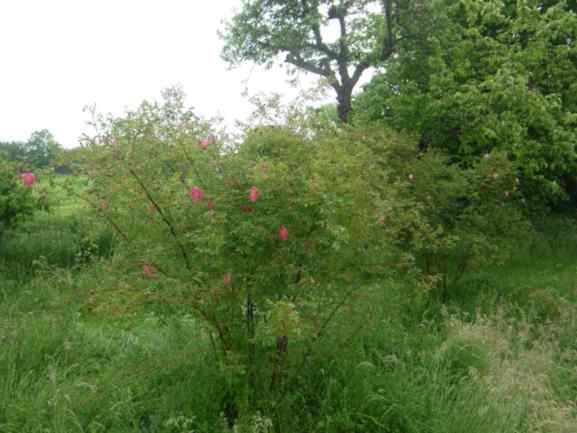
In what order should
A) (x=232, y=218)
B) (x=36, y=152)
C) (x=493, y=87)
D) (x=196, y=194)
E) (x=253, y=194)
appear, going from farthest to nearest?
(x=493, y=87) → (x=36, y=152) → (x=232, y=218) → (x=196, y=194) → (x=253, y=194)

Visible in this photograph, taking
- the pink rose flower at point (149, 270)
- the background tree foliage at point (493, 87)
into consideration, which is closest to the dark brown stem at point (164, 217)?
the pink rose flower at point (149, 270)

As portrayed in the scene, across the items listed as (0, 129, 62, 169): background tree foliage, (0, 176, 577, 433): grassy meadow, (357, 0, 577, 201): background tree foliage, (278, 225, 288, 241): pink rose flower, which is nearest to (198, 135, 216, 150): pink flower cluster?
(278, 225, 288, 241): pink rose flower

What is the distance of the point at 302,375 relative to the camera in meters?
4.10

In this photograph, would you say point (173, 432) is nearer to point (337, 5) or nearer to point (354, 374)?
point (354, 374)

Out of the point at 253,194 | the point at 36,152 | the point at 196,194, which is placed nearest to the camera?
the point at 253,194

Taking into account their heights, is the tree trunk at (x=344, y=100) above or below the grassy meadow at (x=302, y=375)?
above

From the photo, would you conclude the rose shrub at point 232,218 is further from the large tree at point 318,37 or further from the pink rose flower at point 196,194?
the large tree at point 318,37

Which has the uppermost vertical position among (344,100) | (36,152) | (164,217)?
(344,100)

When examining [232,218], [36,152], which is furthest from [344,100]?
[232,218]

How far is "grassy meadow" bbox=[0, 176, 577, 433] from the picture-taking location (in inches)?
145

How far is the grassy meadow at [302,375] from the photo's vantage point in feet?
12.1

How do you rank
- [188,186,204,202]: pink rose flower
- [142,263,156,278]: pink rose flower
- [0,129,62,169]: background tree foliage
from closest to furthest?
[188,186,204,202]: pink rose flower
[142,263,156,278]: pink rose flower
[0,129,62,169]: background tree foliage

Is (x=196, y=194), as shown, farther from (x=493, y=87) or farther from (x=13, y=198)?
(x=493, y=87)

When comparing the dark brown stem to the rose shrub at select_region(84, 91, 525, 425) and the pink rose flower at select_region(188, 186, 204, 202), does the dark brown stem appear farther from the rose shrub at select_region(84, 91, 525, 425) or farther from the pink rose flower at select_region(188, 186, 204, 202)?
the pink rose flower at select_region(188, 186, 204, 202)
